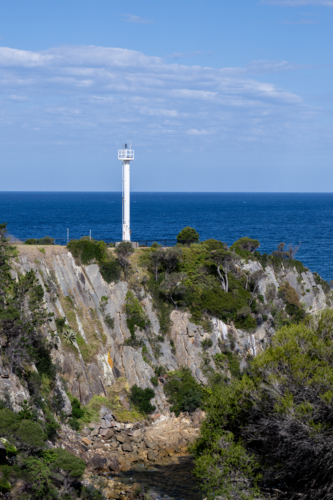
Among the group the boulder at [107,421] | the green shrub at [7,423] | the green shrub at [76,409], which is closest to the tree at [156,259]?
the boulder at [107,421]

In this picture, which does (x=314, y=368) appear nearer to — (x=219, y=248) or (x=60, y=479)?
(x=60, y=479)

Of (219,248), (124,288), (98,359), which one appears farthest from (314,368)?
(219,248)

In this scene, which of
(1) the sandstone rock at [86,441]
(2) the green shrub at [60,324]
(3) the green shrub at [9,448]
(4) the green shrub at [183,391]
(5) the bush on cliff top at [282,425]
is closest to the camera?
(5) the bush on cliff top at [282,425]

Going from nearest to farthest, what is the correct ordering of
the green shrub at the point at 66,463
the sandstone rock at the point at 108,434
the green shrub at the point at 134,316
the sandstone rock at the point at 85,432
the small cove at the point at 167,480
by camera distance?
the green shrub at the point at 66,463, the small cove at the point at 167,480, the sandstone rock at the point at 85,432, the sandstone rock at the point at 108,434, the green shrub at the point at 134,316

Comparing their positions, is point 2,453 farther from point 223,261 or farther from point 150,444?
point 223,261

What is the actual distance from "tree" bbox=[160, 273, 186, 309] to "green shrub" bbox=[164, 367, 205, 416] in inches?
258

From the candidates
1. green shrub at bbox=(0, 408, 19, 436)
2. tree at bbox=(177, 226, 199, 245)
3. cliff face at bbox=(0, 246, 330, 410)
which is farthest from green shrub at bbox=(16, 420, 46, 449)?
tree at bbox=(177, 226, 199, 245)

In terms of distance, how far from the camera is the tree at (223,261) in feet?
163

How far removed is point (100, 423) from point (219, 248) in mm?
21336

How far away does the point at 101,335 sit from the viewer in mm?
42844

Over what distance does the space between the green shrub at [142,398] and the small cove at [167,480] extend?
5.96 meters

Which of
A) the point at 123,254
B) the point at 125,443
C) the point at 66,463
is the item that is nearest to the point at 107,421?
the point at 125,443

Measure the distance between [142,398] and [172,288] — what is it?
10431 millimetres

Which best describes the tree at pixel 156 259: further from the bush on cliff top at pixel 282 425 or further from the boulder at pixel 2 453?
the boulder at pixel 2 453
